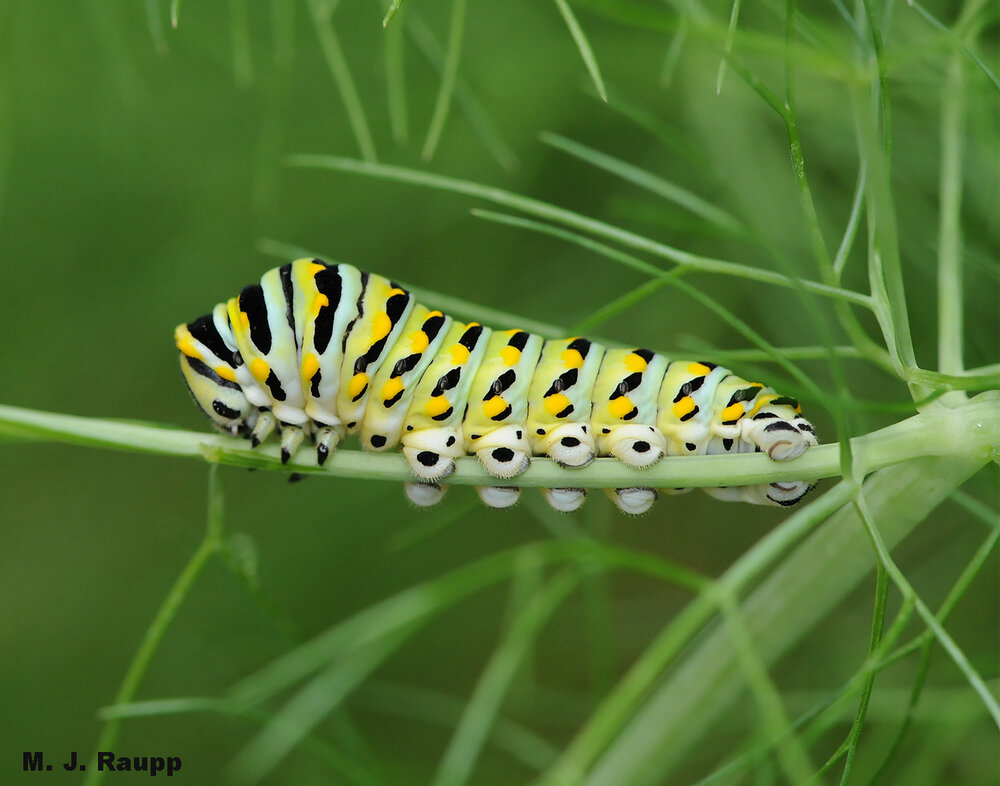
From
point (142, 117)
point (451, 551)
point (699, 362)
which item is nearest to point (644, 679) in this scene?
point (699, 362)

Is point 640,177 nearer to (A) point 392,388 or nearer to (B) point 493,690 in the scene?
(A) point 392,388

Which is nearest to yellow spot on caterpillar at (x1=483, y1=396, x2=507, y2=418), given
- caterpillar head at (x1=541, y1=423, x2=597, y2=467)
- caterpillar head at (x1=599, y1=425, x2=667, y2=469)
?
caterpillar head at (x1=541, y1=423, x2=597, y2=467)

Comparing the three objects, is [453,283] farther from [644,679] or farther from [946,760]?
[644,679]

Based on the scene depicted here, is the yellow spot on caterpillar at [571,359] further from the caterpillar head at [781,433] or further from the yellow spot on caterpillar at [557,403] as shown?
the caterpillar head at [781,433]

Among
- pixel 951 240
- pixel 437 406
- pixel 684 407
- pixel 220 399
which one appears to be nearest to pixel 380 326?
pixel 437 406

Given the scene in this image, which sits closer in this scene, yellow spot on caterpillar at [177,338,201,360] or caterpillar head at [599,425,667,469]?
caterpillar head at [599,425,667,469]

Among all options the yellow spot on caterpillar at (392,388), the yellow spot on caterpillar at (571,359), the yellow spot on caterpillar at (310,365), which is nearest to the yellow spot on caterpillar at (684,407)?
the yellow spot on caterpillar at (571,359)

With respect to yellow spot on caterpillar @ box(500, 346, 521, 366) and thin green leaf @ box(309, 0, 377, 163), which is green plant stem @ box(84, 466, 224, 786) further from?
thin green leaf @ box(309, 0, 377, 163)
